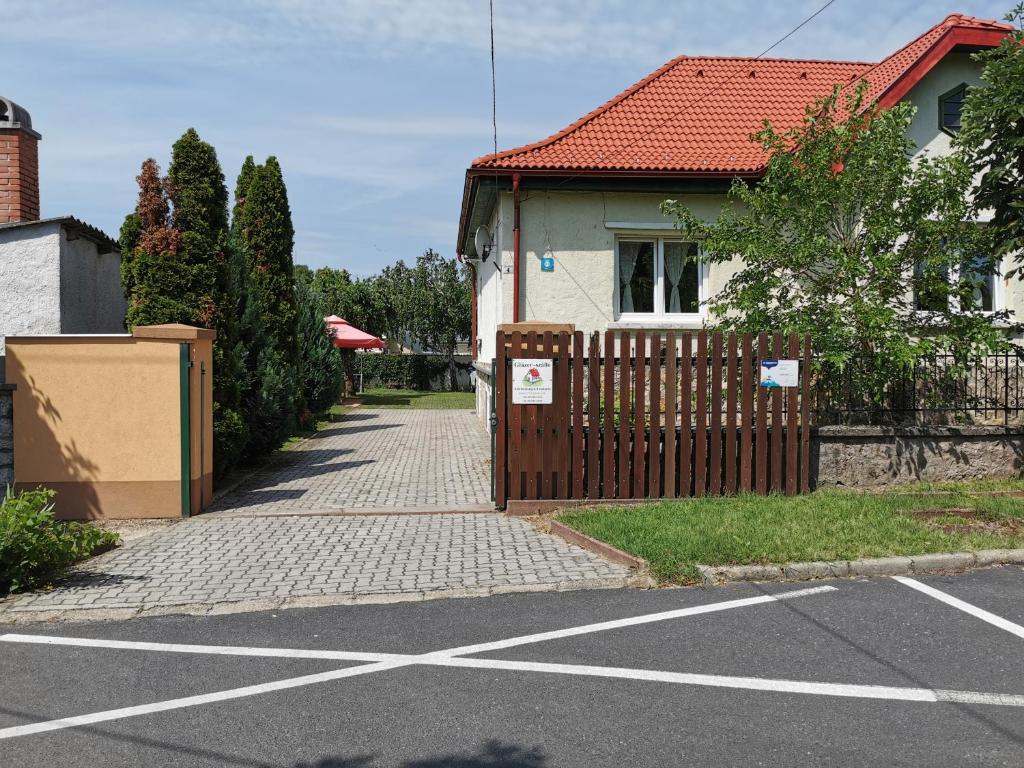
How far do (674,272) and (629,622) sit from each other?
9111 millimetres

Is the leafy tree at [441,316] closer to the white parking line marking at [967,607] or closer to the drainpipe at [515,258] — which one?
the drainpipe at [515,258]

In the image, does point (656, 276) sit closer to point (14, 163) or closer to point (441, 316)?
point (14, 163)

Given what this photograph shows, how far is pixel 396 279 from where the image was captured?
5231 cm

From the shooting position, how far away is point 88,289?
12.5 metres

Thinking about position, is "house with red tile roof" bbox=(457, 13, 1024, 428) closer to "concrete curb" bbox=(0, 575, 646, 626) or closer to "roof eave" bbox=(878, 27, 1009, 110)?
"roof eave" bbox=(878, 27, 1009, 110)

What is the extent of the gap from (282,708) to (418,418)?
19.5 m

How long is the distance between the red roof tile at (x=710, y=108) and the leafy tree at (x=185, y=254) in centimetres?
408

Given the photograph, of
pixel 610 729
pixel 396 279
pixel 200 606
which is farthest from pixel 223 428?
pixel 396 279

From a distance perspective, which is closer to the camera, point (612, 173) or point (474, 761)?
point (474, 761)

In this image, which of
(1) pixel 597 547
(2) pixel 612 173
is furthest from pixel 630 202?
(1) pixel 597 547

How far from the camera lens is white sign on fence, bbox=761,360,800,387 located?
9312mm

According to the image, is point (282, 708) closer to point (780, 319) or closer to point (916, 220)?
point (780, 319)

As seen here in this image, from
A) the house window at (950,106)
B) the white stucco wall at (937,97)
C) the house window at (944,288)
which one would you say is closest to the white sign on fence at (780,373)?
the house window at (944,288)

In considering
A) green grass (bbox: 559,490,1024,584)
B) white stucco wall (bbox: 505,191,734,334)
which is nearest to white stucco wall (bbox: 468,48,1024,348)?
white stucco wall (bbox: 505,191,734,334)
